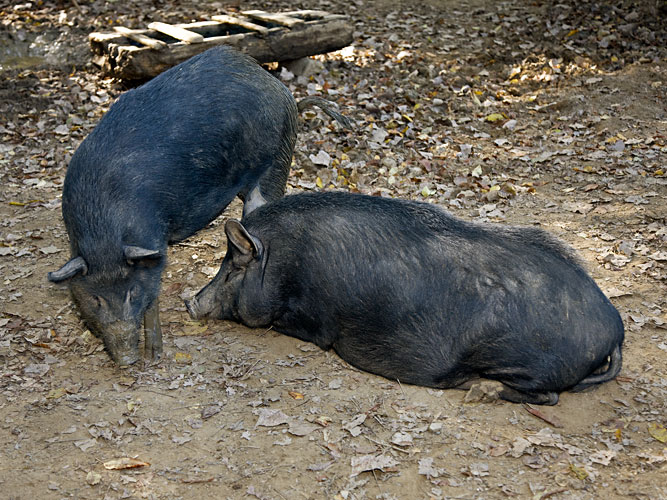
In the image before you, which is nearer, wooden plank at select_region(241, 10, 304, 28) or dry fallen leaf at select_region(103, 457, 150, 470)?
dry fallen leaf at select_region(103, 457, 150, 470)

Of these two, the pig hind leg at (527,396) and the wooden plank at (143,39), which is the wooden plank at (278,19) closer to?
the wooden plank at (143,39)

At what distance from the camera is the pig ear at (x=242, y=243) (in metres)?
4.57

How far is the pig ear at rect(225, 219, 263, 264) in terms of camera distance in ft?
15.0

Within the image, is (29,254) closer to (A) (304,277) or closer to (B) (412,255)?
(A) (304,277)

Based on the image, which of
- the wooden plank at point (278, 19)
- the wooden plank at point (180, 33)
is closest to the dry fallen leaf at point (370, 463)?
the wooden plank at point (180, 33)

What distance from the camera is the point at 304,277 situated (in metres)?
4.56

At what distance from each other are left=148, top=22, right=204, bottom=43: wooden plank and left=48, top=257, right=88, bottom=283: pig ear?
4.43m

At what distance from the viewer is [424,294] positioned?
4.29 metres

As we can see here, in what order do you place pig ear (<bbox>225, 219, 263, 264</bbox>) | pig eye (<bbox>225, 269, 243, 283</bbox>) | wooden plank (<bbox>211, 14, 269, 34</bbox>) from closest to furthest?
pig ear (<bbox>225, 219, 263, 264</bbox>)
pig eye (<bbox>225, 269, 243, 283</bbox>)
wooden plank (<bbox>211, 14, 269, 34</bbox>)

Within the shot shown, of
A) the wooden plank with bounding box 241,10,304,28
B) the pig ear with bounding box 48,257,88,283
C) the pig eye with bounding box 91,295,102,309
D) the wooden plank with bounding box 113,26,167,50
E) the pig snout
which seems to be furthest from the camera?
the wooden plank with bounding box 241,10,304,28

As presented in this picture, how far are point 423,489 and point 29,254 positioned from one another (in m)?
3.83

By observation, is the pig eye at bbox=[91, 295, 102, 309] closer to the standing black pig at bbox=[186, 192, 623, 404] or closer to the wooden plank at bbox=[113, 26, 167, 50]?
the standing black pig at bbox=[186, 192, 623, 404]

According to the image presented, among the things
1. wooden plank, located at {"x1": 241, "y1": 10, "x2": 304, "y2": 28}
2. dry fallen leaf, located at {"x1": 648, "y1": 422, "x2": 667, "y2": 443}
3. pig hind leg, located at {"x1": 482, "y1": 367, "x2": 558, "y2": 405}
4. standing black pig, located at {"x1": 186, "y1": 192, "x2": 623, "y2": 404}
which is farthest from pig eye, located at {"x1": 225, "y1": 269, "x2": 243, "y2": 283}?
wooden plank, located at {"x1": 241, "y1": 10, "x2": 304, "y2": 28}

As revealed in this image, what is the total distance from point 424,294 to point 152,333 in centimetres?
171
